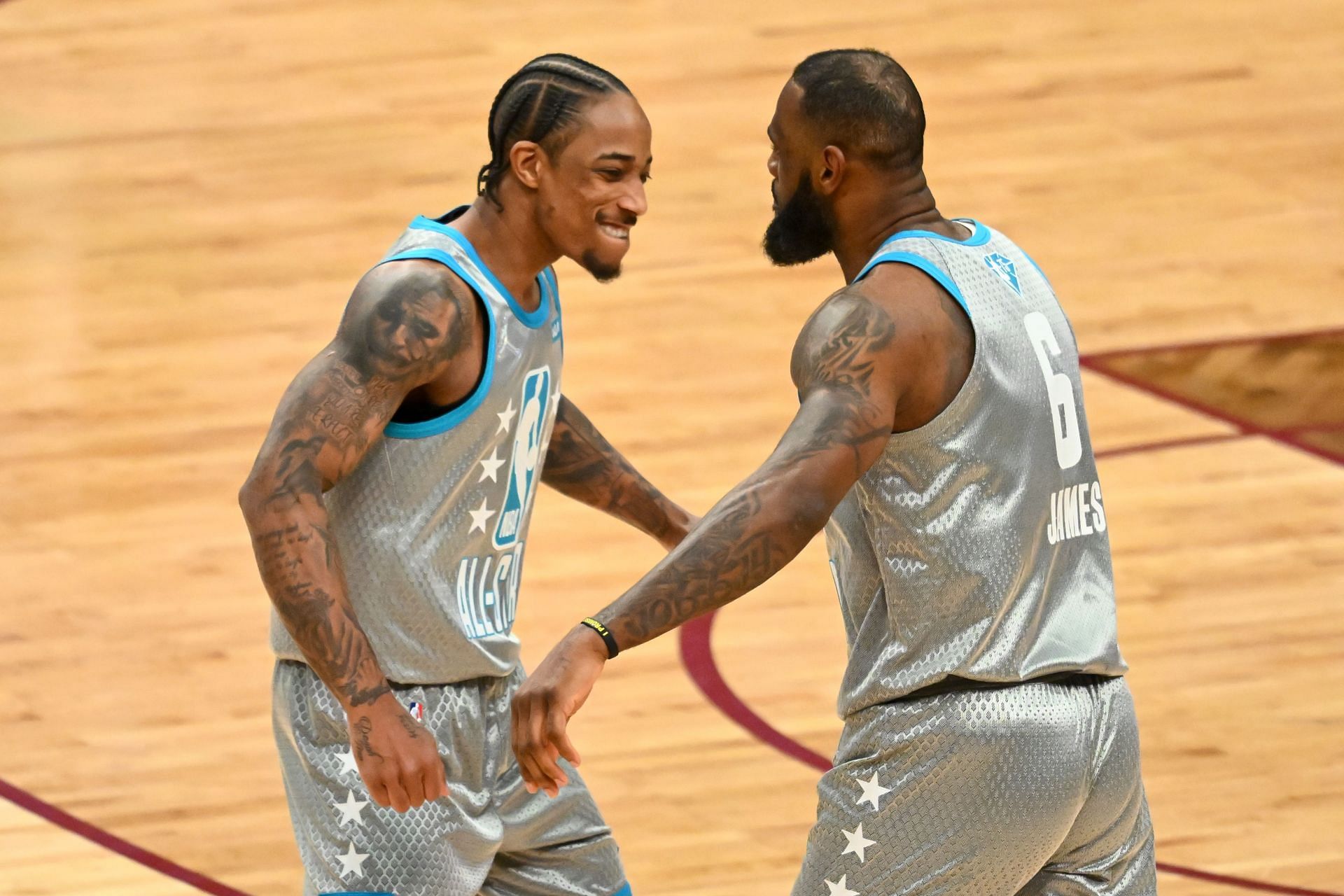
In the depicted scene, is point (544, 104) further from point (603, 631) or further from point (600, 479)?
point (603, 631)

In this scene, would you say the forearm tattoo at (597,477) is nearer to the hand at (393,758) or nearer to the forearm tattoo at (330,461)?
the forearm tattoo at (330,461)

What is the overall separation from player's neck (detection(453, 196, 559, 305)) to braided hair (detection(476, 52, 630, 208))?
31 mm

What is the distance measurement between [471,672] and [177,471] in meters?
4.11

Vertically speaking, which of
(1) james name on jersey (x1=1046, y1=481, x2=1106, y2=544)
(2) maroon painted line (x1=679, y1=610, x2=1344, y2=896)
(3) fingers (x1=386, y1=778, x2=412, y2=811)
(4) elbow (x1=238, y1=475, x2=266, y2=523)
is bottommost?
(2) maroon painted line (x1=679, y1=610, x2=1344, y2=896)

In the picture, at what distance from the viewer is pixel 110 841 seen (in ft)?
19.4

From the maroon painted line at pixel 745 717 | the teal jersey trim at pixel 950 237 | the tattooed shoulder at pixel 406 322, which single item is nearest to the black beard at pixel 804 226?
the teal jersey trim at pixel 950 237

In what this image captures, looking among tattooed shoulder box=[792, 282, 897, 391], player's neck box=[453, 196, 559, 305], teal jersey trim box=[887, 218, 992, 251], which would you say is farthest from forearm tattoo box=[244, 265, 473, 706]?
teal jersey trim box=[887, 218, 992, 251]

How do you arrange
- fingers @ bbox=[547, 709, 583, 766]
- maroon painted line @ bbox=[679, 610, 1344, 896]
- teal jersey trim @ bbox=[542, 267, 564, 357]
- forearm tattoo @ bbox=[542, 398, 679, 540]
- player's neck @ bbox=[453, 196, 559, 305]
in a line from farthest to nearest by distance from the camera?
1. maroon painted line @ bbox=[679, 610, 1344, 896]
2. forearm tattoo @ bbox=[542, 398, 679, 540]
3. teal jersey trim @ bbox=[542, 267, 564, 357]
4. player's neck @ bbox=[453, 196, 559, 305]
5. fingers @ bbox=[547, 709, 583, 766]

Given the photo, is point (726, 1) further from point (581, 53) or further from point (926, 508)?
point (926, 508)

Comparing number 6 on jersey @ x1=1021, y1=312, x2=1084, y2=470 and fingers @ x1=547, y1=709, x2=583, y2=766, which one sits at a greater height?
number 6 on jersey @ x1=1021, y1=312, x2=1084, y2=470

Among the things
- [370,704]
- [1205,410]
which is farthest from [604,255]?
[1205,410]

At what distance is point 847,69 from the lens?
3953 mm

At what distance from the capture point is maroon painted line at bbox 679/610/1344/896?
5629 mm

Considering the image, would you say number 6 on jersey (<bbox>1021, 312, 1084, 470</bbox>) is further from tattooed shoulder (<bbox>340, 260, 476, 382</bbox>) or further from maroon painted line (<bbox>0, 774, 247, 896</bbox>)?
maroon painted line (<bbox>0, 774, 247, 896</bbox>)
